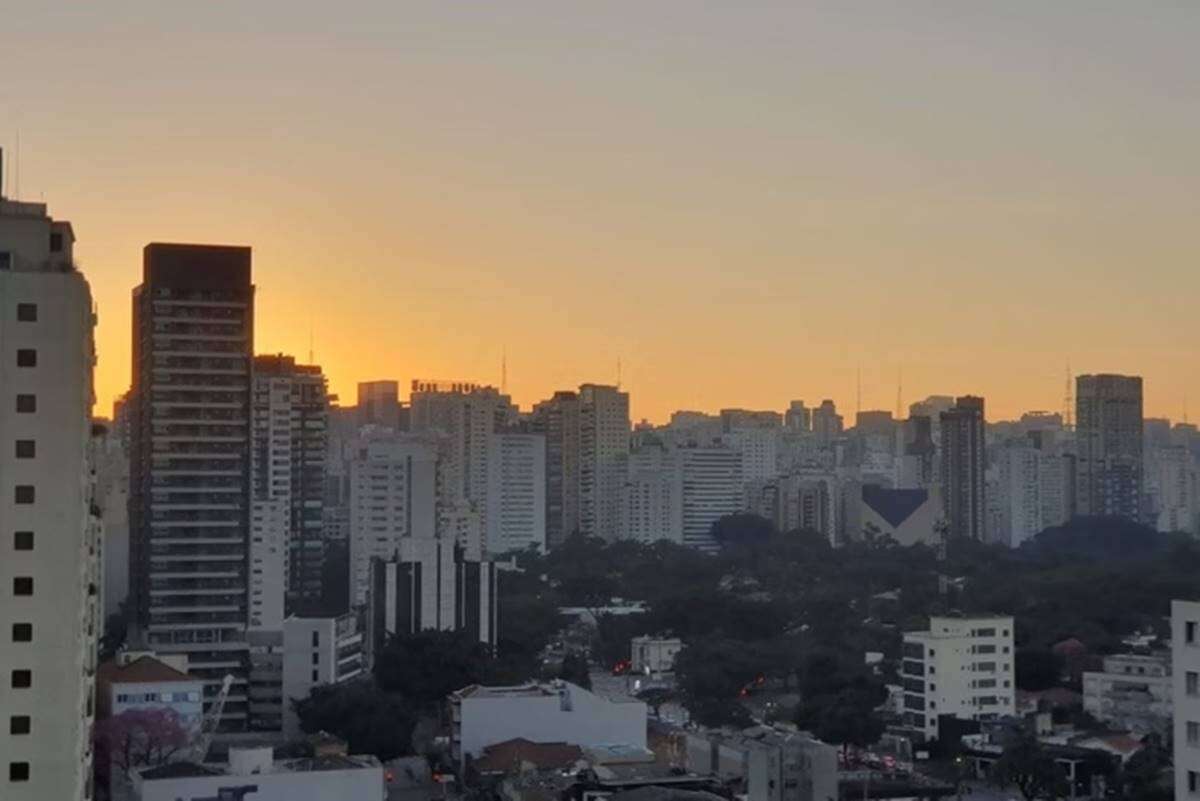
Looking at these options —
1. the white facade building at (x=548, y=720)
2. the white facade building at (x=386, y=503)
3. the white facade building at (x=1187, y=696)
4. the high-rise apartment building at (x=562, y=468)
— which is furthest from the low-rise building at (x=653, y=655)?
the high-rise apartment building at (x=562, y=468)

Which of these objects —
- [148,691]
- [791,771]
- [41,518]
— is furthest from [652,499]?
[41,518]

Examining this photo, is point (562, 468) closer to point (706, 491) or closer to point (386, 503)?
point (706, 491)

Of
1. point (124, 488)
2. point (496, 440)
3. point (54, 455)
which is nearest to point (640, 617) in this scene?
point (124, 488)

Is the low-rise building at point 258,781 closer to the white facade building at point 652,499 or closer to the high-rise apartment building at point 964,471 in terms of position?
the white facade building at point 652,499

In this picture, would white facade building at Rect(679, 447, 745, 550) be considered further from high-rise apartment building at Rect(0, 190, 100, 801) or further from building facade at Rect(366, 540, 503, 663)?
high-rise apartment building at Rect(0, 190, 100, 801)

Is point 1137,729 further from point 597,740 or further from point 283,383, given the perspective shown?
point 283,383

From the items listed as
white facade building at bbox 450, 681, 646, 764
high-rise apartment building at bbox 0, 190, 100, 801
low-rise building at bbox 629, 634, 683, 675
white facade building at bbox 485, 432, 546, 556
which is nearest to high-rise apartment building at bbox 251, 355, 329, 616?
low-rise building at bbox 629, 634, 683, 675
